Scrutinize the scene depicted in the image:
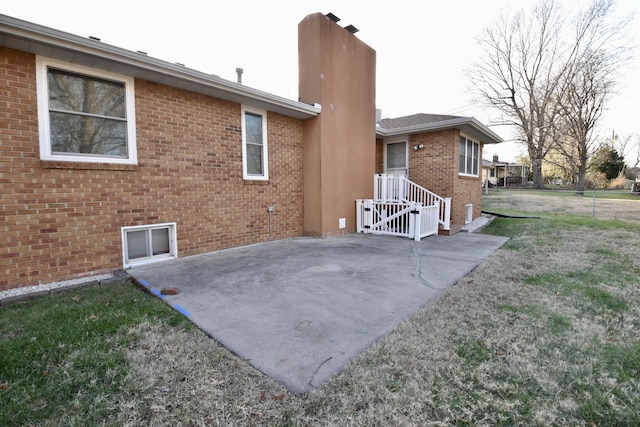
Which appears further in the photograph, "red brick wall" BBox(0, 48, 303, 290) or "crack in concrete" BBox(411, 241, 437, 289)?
"crack in concrete" BBox(411, 241, 437, 289)

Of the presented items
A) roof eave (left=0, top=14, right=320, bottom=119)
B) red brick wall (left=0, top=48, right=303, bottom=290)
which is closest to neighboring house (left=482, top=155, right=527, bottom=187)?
red brick wall (left=0, top=48, right=303, bottom=290)

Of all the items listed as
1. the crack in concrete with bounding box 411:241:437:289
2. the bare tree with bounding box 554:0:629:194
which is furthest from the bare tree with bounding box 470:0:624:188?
the crack in concrete with bounding box 411:241:437:289

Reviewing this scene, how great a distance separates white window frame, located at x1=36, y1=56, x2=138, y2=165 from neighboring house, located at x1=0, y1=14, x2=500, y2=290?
2 cm

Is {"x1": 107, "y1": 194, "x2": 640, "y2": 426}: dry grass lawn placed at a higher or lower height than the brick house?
lower

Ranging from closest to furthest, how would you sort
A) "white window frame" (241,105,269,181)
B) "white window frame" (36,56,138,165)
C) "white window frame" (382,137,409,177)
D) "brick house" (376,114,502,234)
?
"white window frame" (36,56,138,165) → "white window frame" (241,105,269,181) → "brick house" (376,114,502,234) → "white window frame" (382,137,409,177)

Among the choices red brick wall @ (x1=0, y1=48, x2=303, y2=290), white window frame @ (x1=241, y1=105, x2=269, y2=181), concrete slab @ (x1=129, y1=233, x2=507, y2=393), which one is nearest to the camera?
concrete slab @ (x1=129, y1=233, x2=507, y2=393)

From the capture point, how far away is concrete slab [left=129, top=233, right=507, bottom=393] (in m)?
2.34

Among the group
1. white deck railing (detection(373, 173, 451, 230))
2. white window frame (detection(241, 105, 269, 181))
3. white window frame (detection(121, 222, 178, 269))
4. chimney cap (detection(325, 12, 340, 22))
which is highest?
chimney cap (detection(325, 12, 340, 22))

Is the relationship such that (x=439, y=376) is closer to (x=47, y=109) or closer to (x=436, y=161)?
(x=47, y=109)

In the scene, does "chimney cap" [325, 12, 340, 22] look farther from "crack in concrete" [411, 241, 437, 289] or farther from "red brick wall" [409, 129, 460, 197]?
"crack in concrete" [411, 241, 437, 289]

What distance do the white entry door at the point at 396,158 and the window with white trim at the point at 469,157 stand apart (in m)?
1.75

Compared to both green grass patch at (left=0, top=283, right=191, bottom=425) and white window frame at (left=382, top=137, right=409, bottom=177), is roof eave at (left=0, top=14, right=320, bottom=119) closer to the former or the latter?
green grass patch at (left=0, top=283, right=191, bottom=425)

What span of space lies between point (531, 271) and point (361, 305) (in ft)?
10.4

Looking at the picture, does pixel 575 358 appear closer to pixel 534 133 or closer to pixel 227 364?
pixel 227 364
